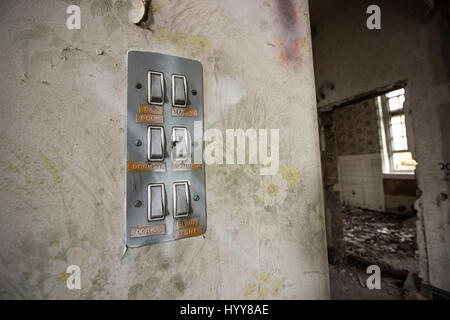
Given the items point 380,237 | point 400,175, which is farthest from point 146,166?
point 400,175

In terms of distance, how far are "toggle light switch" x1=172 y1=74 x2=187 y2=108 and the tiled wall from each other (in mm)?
6248

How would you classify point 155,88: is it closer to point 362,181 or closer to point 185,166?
point 185,166

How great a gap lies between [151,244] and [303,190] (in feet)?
1.73

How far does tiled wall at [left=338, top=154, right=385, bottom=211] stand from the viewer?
18.0 ft

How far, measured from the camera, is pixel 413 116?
201 cm

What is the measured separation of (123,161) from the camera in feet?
1.81

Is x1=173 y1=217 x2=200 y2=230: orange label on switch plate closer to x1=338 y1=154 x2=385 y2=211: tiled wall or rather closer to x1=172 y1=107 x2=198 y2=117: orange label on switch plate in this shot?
x1=172 y1=107 x2=198 y2=117: orange label on switch plate

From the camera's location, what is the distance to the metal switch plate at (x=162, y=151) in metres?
0.56

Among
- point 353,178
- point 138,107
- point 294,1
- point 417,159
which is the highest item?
point 294,1

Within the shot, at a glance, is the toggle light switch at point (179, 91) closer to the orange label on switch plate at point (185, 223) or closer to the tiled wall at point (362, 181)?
the orange label on switch plate at point (185, 223)

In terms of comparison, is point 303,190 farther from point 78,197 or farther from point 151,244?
point 78,197

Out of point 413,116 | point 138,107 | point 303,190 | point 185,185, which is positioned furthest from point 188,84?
point 413,116

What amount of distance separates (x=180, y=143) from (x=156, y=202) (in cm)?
17

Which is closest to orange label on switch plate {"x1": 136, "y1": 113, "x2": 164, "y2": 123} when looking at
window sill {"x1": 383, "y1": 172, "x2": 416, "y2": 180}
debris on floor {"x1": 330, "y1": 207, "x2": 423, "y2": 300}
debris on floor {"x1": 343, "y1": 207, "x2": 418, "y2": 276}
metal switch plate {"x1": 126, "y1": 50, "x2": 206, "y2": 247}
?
metal switch plate {"x1": 126, "y1": 50, "x2": 206, "y2": 247}
